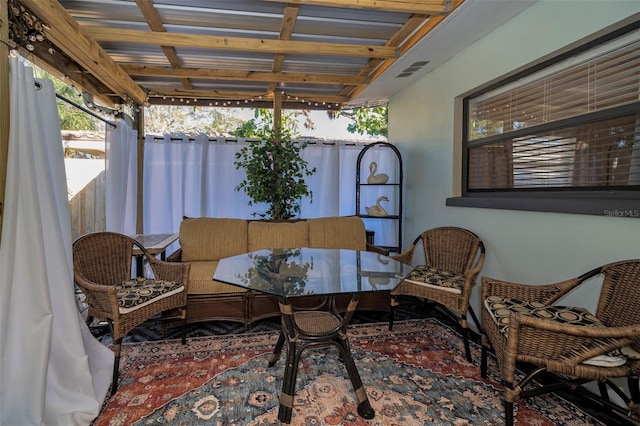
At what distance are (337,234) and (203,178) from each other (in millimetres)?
1760

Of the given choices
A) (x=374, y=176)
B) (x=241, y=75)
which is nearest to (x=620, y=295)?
(x=374, y=176)

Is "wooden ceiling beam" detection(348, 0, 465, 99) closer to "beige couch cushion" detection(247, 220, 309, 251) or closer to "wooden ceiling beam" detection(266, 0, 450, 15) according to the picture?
"wooden ceiling beam" detection(266, 0, 450, 15)

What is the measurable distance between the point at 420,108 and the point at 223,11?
2212 millimetres

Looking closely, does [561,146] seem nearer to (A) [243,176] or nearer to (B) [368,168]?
(B) [368,168]

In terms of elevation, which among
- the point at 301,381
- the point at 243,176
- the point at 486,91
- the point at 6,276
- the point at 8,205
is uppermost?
the point at 486,91

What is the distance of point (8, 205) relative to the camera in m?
1.49

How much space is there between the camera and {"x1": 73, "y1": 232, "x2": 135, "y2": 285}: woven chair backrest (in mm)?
2334

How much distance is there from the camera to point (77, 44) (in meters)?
2.25

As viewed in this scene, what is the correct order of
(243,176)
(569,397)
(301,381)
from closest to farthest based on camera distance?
(569,397), (301,381), (243,176)

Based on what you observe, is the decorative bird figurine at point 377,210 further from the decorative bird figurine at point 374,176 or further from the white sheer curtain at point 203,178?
the white sheer curtain at point 203,178

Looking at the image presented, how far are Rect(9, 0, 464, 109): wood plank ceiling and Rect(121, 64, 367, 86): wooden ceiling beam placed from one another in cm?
1

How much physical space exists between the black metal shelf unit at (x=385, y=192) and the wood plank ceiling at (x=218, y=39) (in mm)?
839

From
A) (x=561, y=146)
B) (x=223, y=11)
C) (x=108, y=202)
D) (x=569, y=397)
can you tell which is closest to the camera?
(x=569, y=397)

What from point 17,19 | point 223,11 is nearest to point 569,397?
point 223,11
